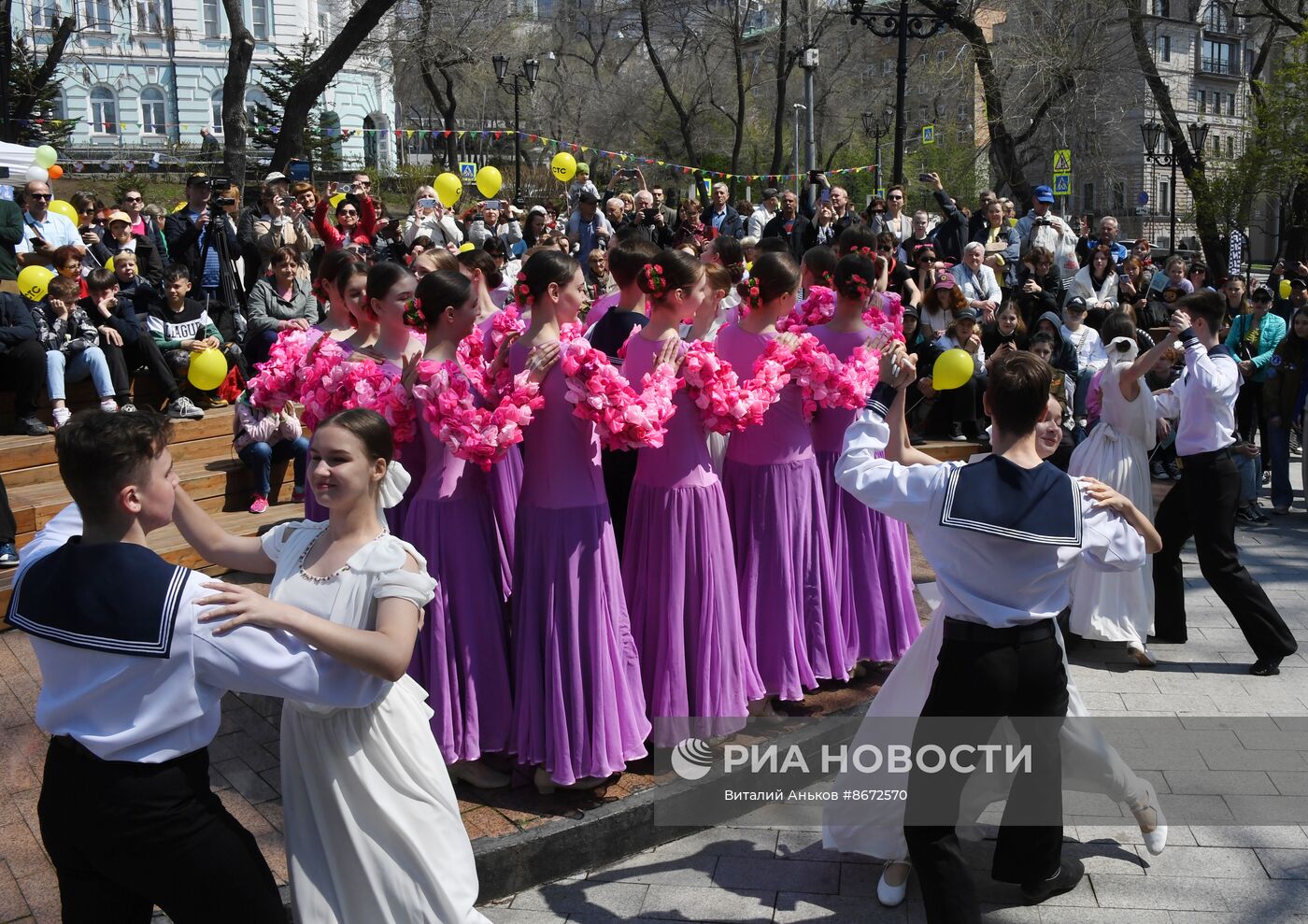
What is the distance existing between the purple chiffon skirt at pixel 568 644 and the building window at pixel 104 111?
57.6 metres

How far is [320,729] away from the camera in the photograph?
327 centimetres

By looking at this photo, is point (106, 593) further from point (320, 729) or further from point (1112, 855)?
point (1112, 855)

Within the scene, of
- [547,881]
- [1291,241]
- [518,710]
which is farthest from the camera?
[1291,241]

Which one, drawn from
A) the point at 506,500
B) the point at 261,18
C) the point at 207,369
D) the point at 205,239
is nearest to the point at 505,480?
the point at 506,500

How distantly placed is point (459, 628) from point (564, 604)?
19.3 inches

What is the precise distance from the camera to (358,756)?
3258 millimetres

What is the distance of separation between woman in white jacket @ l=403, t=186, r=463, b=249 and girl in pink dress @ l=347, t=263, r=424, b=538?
29.6 ft

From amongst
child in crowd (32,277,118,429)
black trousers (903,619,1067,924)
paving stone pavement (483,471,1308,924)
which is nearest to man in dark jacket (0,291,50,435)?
child in crowd (32,277,118,429)

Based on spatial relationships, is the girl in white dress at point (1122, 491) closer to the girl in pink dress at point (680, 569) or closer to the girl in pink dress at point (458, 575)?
the girl in pink dress at point (680, 569)

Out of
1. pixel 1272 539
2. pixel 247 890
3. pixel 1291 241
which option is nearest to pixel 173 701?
pixel 247 890

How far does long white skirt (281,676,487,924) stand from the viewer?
327 cm

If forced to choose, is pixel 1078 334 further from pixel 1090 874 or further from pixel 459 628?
pixel 459 628

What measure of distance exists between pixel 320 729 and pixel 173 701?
19.9 inches

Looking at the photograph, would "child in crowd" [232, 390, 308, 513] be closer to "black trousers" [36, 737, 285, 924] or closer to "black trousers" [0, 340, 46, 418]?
"black trousers" [0, 340, 46, 418]
